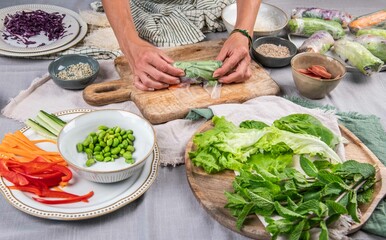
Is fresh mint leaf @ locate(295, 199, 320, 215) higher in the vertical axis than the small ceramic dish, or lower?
higher

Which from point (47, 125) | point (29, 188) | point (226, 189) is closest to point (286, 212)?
point (226, 189)

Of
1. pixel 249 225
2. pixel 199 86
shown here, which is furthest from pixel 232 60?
pixel 249 225

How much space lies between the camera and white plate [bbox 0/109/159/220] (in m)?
1.15

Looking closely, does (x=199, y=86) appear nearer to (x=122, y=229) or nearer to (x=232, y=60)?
(x=232, y=60)

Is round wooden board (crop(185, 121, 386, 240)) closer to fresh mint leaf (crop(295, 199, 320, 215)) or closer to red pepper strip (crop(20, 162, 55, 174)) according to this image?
fresh mint leaf (crop(295, 199, 320, 215))

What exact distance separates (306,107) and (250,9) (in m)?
0.53

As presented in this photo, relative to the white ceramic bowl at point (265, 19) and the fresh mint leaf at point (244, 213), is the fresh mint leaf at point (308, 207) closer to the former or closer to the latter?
the fresh mint leaf at point (244, 213)

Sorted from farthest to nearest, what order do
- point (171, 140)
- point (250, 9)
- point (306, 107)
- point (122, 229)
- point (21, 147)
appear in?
point (250, 9) < point (306, 107) < point (171, 140) < point (21, 147) < point (122, 229)

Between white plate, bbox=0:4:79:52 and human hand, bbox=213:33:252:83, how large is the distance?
2.22 ft

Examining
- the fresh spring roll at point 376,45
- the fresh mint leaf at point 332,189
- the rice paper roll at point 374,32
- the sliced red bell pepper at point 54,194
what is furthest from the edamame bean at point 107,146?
the rice paper roll at point 374,32

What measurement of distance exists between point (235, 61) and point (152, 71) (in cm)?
32

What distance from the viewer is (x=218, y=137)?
1341mm

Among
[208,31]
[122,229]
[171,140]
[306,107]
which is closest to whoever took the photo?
[122,229]

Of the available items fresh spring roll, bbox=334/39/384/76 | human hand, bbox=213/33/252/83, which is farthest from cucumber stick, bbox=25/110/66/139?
fresh spring roll, bbox=334/39/384/76
